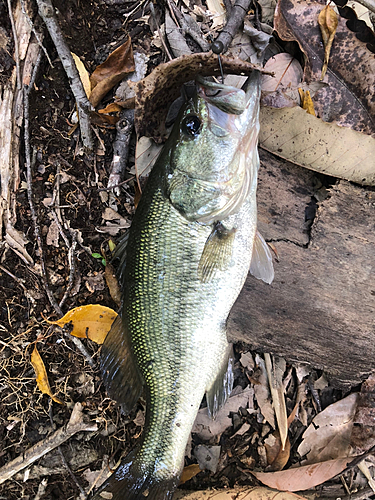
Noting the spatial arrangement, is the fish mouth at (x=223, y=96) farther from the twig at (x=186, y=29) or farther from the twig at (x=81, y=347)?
the twig at (x=81, y=347)

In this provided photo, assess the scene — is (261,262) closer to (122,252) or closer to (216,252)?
(216,252)

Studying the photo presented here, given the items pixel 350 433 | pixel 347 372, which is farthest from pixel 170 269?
pixel 350 433

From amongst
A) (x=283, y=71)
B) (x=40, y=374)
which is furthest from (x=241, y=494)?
(x=283, y=71)

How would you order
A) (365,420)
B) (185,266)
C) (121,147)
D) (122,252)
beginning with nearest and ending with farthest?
1. (185,266)
2. (122,252)
3. (365,420)
4. (121,147)

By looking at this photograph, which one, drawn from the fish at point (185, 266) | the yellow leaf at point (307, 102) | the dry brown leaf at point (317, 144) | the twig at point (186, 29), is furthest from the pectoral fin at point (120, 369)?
the twig at point (186, 29)

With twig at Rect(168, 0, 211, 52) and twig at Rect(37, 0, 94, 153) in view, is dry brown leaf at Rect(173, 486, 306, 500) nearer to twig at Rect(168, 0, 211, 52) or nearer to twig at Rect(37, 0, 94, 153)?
twig at Rect(37, 0, 94, 153)

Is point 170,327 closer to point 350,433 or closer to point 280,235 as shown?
point 280,235

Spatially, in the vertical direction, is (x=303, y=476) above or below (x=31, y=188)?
below
